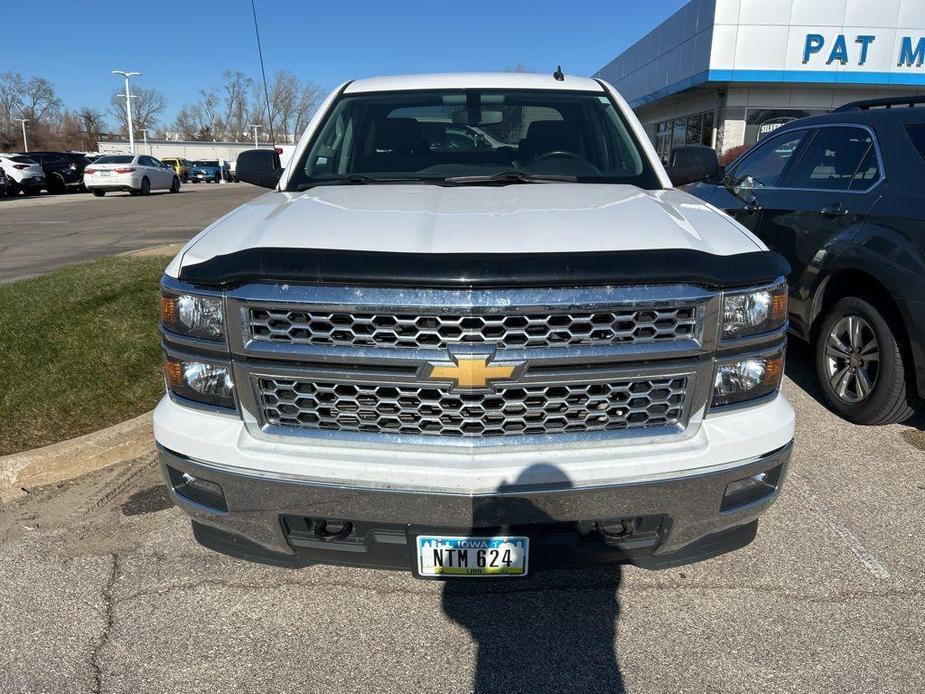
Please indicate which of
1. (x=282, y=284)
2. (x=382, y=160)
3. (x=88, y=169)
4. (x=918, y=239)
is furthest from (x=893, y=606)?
(x=88, y=169)

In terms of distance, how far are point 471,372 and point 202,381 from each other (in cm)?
87

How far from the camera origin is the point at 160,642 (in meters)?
2.51

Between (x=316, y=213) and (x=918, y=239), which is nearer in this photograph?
(x=316, y=213)

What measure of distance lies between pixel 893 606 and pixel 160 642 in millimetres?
2701

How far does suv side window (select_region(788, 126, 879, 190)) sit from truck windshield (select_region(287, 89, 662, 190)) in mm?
1648

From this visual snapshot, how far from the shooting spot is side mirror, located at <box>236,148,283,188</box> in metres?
3.74

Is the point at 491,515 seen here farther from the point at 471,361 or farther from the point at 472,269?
the point at 472,269

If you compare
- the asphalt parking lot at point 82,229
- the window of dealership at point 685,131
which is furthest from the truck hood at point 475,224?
the window of dealership at point 685,131

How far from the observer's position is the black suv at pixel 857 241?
3768 mm

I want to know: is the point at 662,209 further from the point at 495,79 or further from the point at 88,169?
the point at 88,169

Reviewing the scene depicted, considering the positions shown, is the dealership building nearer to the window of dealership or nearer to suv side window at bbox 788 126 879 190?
Result: the window of dealership

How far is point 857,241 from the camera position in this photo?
411cm

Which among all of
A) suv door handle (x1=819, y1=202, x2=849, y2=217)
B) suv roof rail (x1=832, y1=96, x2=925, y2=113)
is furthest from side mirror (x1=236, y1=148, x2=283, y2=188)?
suv roof rail (x1=832, y1=96, x2=925, y2=113)

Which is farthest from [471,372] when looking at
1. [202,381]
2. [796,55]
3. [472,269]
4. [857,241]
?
[796,55]
